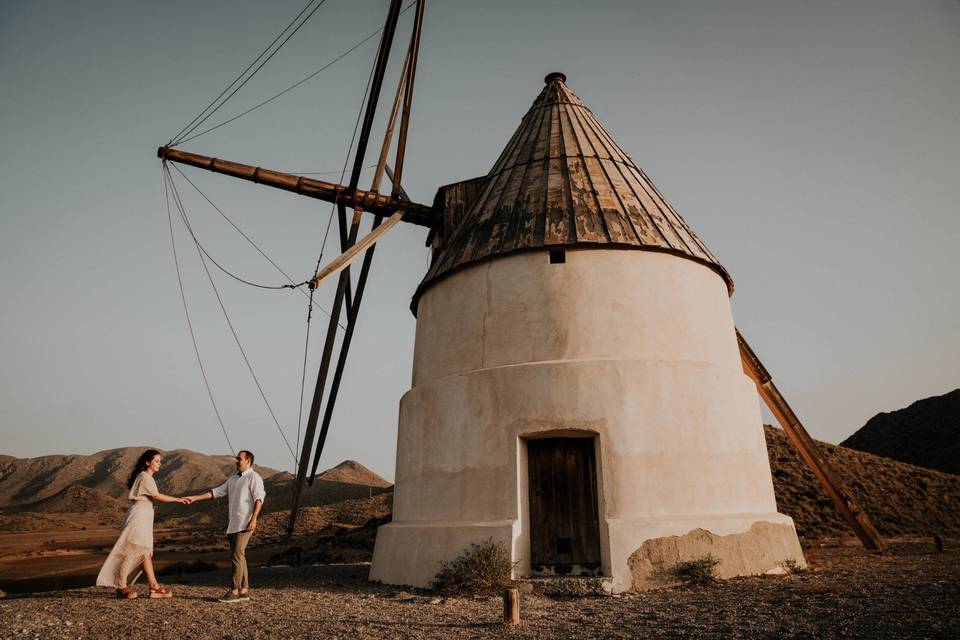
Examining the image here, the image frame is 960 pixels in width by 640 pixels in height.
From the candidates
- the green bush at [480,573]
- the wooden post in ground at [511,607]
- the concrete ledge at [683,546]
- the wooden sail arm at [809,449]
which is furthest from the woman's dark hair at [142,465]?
the wooden sail arm at [809,449]

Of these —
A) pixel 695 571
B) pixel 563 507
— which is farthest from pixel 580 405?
pixel 695 571

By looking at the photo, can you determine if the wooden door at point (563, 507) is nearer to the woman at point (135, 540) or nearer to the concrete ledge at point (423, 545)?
the concrete ledge at point (423, 545)

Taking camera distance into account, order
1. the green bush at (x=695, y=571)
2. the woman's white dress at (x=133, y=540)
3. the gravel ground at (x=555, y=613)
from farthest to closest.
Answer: the green bush at (x=695, y=571)
the woman's white dress at (x=133, y=540)
the gravel ground at (x=555, y=613)

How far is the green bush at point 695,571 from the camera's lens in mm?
7105

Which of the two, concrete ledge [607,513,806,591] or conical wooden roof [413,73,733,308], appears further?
conical wooden roof [413,73,733,308]

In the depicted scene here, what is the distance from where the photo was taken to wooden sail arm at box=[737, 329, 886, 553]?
1093cm

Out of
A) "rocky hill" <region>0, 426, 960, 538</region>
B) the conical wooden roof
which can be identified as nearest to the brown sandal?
the conical wooden roof

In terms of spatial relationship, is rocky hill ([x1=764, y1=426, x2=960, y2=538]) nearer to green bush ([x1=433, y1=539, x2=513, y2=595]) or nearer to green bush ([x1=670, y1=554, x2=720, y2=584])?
green bush ([x1=670, y1=554, x2=720, y2=584])

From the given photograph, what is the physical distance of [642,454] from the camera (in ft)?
25.6

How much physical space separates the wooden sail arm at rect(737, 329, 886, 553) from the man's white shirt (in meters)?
8.76

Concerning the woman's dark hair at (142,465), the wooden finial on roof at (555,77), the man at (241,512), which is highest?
the wooden finial on roof at (555,77)

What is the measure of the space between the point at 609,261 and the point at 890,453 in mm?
38362

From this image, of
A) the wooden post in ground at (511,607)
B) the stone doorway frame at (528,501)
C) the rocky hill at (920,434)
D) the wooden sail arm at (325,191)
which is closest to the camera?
the wooden post in ground at (511,607)

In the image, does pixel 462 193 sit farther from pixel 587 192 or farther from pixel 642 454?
pixel 642 454
